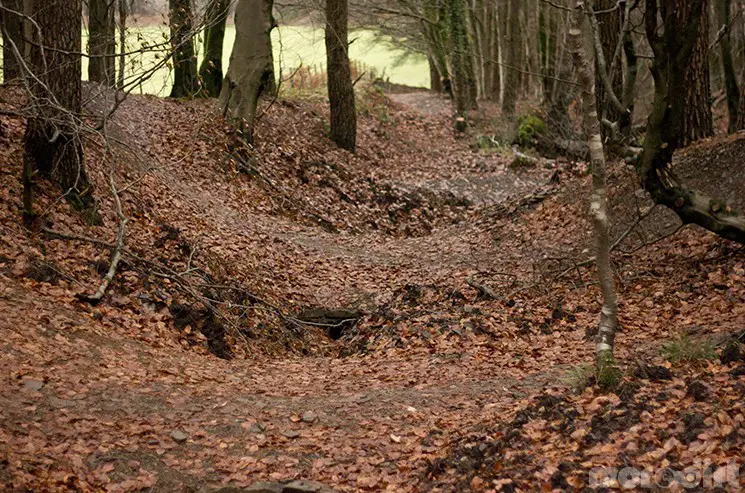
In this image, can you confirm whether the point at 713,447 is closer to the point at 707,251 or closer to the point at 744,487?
the point at 744,487

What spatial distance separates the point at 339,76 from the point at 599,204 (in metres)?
14.2

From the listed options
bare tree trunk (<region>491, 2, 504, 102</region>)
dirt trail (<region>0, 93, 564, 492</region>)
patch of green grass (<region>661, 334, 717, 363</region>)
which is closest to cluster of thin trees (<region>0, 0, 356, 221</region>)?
dirt trail (<region>0, 93, 564, 492</region>)

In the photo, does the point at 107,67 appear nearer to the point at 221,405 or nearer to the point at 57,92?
the point at 57,92

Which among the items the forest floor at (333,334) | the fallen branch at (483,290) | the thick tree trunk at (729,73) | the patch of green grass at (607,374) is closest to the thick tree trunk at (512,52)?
the forest floor at (333,334)

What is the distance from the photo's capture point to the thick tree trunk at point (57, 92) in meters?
9.47

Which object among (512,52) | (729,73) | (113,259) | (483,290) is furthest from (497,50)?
(113,259)

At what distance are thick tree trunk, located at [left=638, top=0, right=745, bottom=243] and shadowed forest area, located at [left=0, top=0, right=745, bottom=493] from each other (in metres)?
0.03

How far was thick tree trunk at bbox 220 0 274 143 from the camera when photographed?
56.1ft

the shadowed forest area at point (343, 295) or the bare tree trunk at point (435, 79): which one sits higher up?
the bare tree trunk at point (435, 79)

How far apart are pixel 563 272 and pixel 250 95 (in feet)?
30.8

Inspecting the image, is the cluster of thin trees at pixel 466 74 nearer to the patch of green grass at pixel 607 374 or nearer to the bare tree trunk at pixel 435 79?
the patch of green grass at pixel 607 374

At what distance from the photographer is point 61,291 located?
8641 millimetres

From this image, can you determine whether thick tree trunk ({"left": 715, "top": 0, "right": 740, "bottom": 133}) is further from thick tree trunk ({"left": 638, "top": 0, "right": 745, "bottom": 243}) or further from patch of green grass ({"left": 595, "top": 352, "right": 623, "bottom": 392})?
patch of green grass ({"left": 595, "top": 352, "right": 623, "bottom": 392})

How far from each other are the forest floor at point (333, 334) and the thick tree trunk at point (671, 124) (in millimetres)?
755
